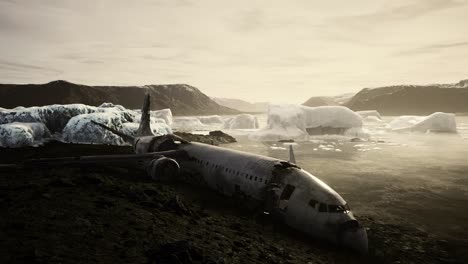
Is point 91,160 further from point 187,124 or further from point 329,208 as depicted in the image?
point 187,124

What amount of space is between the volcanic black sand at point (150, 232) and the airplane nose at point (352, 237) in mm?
622

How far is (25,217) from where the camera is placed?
1672 centimetres

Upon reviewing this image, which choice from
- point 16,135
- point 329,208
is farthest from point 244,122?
point 329,208

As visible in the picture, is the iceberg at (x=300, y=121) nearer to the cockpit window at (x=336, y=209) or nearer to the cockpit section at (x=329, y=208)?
the cockpit section at (x=329, y=208)

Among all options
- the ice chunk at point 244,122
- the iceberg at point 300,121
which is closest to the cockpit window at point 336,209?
the iceberg at point 300,121

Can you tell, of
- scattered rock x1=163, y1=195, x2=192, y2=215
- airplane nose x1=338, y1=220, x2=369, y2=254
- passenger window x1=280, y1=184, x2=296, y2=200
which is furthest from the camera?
scattered rock x1=163, y1=195, x2=192, y2=215

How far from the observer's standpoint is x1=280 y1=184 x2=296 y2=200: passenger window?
2136 cm

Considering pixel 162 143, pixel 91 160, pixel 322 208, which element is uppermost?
pixel 162 143

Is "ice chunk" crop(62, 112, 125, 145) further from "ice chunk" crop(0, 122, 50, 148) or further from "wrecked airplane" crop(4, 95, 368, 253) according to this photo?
"wrecked airplane" crop(4, 95, 368, 253)

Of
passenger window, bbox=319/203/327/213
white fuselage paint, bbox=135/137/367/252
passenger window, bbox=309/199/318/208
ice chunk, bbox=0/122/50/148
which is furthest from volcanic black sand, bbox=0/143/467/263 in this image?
ice chunk, bbox=0/122/50/148

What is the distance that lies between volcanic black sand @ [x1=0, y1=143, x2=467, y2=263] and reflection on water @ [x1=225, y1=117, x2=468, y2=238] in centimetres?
426

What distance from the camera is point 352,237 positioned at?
18.4 m

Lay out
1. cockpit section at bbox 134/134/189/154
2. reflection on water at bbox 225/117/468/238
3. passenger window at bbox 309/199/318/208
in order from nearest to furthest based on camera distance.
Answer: passenger window at bbox 309/199/318/208
reflection on water at bbox 225/117/468/238
cockpit section at bbox 134/134/189/154

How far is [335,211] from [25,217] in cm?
1706
